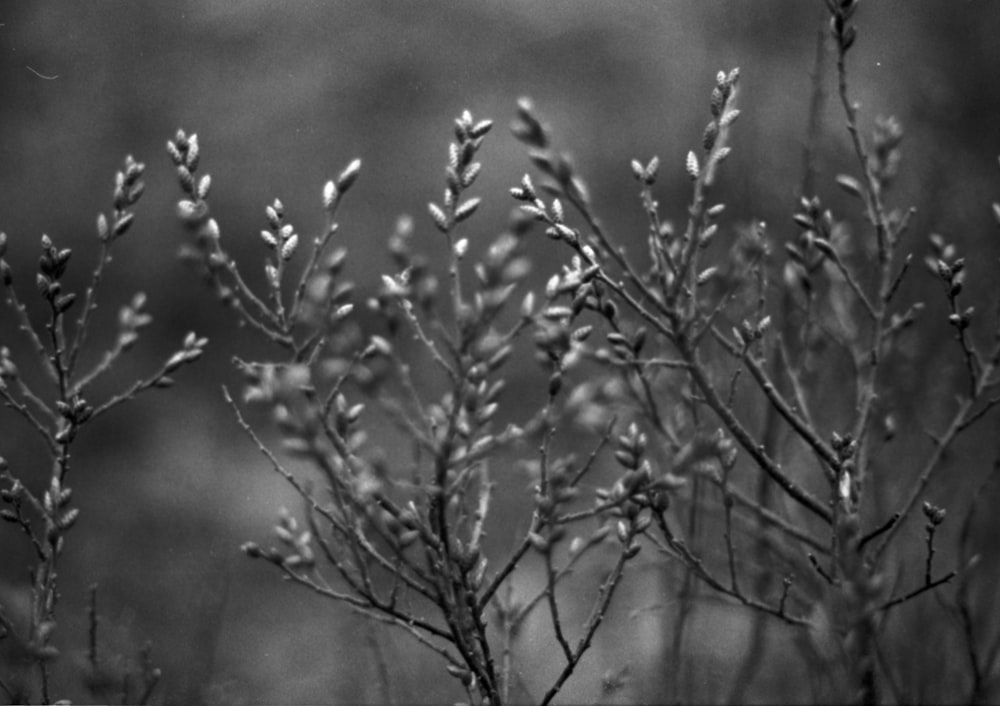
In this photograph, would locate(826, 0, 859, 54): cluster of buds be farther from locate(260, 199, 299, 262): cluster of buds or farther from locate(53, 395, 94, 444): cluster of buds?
locate(53, 395, 94, 444): cluster of buds

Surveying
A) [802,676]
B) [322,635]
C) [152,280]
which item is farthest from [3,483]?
[802,676]

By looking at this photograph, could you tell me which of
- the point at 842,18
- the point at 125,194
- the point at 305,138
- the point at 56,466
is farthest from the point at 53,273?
the point at 305,138

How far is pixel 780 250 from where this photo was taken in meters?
2.90

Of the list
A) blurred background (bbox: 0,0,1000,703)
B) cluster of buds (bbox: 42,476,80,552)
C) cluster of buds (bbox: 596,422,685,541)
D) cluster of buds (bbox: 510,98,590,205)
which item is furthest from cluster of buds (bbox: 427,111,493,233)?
blurred background (bbox: 0,0,1000,703)

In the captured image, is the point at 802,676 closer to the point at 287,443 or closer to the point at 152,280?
the point at 287,443

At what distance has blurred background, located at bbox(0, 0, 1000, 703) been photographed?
280 cm

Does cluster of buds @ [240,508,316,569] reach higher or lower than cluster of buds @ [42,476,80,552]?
lower

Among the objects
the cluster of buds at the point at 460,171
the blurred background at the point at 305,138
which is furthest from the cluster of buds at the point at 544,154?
the blurred background at the point at 305,138

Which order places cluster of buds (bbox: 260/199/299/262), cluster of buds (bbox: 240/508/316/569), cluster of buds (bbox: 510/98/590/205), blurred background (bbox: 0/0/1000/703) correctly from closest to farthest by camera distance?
cluster of buds (bbox: 510/98/590/205)
cluster of buds (bbox: 240/508/316/569)
cluster of buds (bbox: 260/199/299/262)
blurred background (bbox: 0/0/1000/703)

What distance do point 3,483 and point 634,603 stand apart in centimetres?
174

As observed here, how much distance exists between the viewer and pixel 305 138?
3926mm

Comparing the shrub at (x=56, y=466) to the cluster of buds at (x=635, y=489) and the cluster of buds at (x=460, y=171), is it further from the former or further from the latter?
the cluster of buds at (x=635, y=489)

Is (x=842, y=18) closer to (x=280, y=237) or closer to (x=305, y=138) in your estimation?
(x=280, y=237)

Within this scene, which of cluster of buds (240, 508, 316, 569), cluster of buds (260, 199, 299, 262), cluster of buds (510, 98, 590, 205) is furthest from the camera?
cluster of buds (260, 199, 299, 262)
